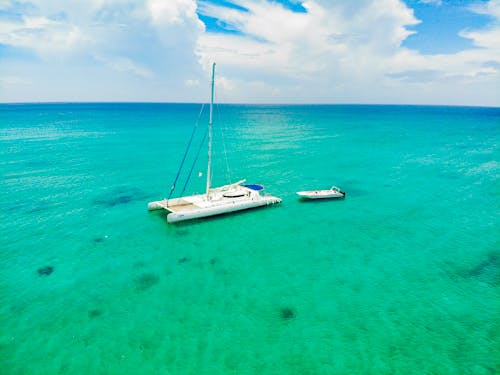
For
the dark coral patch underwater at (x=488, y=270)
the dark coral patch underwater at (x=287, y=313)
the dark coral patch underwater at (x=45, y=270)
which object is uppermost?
the dark coral patch underwater at (x=488, y=270)

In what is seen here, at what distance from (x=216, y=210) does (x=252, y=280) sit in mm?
16065

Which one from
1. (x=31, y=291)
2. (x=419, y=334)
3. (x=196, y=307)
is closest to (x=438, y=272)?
(x=419, y=334)

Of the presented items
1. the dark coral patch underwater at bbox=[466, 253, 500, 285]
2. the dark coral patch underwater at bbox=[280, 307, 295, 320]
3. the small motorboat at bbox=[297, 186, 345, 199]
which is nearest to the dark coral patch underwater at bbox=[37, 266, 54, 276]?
the dark coral patch underwater at bbox=[280, 307, 295, 320]

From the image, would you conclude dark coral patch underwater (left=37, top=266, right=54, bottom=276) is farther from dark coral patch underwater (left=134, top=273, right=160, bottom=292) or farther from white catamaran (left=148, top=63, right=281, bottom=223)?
white catamaran (left=148, top=63, right=281, bottom=223)

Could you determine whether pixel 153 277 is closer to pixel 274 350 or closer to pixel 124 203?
pixel 274 350

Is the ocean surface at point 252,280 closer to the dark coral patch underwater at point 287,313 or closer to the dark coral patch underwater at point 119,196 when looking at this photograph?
the dark coral patch underwater at point 287,313

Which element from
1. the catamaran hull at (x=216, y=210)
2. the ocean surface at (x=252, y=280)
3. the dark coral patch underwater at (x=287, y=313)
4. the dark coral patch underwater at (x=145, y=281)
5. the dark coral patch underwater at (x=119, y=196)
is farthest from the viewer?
the dark coral patch underwater at (x=119, y=196)

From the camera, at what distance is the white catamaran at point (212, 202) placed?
1647 inches

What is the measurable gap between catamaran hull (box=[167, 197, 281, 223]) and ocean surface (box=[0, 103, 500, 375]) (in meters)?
1.09

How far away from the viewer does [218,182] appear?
5988 cm

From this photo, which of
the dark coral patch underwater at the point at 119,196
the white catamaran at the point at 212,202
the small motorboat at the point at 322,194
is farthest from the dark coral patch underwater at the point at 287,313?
the dark coral patch underwater at the point at 119,196

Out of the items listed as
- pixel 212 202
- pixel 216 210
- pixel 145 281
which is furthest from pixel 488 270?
pixel 145 281

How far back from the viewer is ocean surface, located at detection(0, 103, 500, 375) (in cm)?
2078

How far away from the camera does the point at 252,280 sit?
1143 inches
